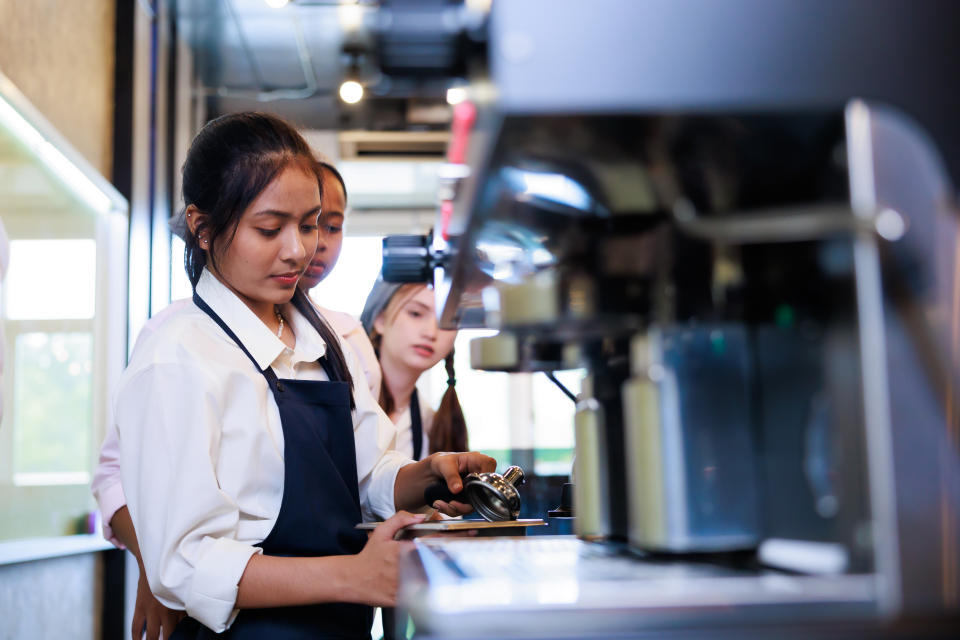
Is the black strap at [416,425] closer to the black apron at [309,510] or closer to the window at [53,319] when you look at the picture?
the window at [53,319]

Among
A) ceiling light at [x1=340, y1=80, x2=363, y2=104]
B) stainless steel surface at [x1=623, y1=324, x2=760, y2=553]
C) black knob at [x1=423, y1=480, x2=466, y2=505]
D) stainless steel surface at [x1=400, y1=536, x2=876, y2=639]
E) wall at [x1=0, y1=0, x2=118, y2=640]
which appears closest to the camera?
stainless steel surface at [x1=400, y1=536, x2=876, y2=639]

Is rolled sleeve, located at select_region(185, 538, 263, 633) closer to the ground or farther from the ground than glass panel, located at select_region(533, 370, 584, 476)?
closer to the ground

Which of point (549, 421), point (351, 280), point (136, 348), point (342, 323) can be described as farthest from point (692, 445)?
point (549, 421)

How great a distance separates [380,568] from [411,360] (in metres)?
1.46

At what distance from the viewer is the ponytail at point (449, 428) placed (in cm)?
244

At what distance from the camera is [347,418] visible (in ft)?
4.33

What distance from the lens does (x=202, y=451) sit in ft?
3.35

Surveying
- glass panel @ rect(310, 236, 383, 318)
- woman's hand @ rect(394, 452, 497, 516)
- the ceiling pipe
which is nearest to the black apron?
woman's hand @ rect(394, 452, 497, 516)

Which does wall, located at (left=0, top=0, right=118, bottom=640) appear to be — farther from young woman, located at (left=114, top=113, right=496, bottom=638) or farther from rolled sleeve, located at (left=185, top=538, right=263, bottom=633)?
rolled sleeve, located at (left=185, top=538, right=263, bottom=633)

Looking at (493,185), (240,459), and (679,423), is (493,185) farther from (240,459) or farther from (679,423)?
(240,459)

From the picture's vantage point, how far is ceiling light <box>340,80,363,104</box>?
161 inches

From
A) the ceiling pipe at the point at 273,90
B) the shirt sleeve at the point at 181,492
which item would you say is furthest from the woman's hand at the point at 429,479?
the ceiling pipe at the point at 273,90

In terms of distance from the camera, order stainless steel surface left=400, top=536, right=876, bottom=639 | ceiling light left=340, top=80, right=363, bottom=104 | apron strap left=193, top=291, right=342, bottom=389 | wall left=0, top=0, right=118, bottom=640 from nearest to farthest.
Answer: stainless steel surface left=400, top=536, right=876, bottom=639, apron strap left=193, top=291, right=342, bottom=389, wall left=0, top=0, right=118, bottom=640, ceiling light left=340, top=80, right=363, bottom=104

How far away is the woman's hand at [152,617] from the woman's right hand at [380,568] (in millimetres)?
444
